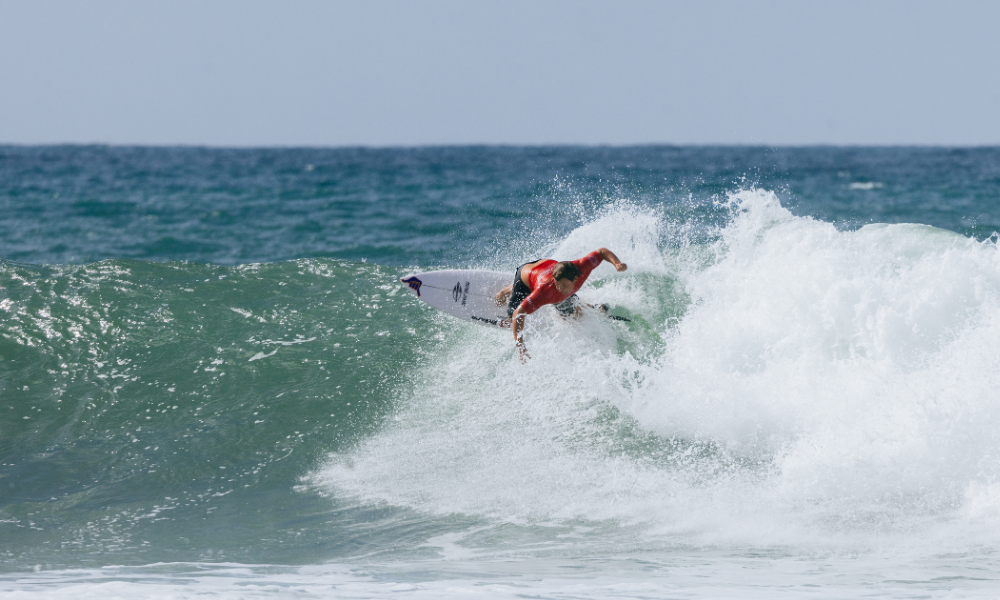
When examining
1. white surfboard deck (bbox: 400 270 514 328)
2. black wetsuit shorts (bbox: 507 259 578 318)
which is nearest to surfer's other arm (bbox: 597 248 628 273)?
black wetsuit shorts (bbox: 507 259 578 318)

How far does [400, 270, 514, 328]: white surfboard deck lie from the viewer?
341 inches

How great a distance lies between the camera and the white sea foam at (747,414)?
5.44m

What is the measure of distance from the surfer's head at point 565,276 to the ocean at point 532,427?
50 centimetres

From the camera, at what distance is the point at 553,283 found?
7.62 m

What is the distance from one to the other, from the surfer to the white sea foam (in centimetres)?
22

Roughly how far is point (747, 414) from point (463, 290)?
321 cm

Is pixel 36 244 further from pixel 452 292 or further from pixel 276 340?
pixel 452 292

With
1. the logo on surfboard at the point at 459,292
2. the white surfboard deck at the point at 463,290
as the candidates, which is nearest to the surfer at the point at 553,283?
the white surfboard deck at the point at 463,290

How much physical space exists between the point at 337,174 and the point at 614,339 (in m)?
29.7

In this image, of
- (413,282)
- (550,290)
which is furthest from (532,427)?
(413,282)

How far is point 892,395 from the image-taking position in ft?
20.6

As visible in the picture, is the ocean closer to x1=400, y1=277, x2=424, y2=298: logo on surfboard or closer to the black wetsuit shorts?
the black wetsuit shorts

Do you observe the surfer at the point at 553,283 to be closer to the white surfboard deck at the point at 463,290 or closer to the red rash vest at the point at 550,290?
the red rash vest at the point at 550,290

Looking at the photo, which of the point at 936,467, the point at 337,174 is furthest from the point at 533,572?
the point at 337,174
